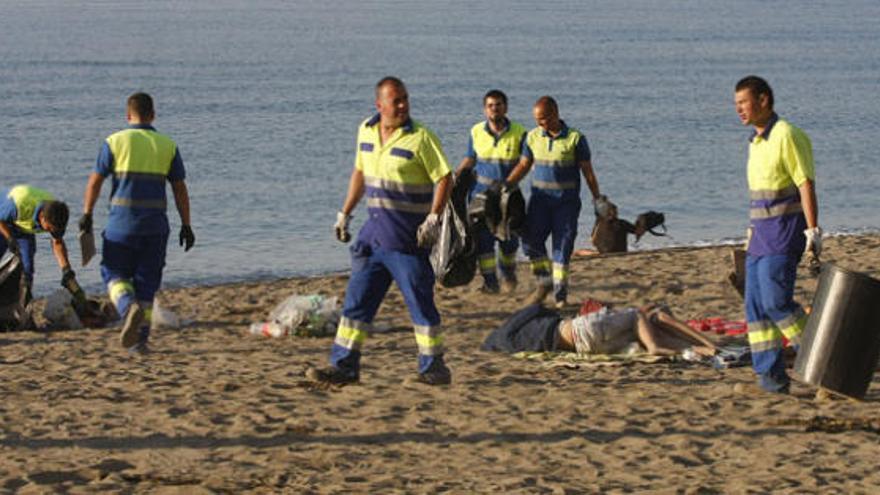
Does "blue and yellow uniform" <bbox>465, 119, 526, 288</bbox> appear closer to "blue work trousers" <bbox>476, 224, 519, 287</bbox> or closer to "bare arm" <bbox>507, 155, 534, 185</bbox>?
"blue work trousers" <bbox>476, 224, 519, 287</bbox>

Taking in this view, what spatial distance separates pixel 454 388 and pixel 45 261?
1301 centimetres

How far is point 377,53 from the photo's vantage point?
3002 inches

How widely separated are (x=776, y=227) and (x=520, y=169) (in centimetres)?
495

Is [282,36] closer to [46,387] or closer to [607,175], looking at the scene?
[607,175]

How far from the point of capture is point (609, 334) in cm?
1185

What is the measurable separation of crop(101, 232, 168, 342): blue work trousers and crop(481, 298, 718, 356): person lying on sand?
2.57 meters

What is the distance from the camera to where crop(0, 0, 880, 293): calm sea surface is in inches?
1098

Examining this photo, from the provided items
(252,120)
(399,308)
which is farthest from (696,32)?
(399,308)

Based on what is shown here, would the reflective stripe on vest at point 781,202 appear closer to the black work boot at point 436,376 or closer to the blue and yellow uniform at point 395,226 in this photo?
the blue and yellow uniform at point 395,226

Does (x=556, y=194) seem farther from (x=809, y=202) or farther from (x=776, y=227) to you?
(x=809, y=202)

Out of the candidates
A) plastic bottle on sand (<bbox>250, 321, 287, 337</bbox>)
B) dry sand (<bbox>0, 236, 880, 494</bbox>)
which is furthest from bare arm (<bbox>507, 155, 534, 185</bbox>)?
plastic bottle on sand (<bbox>250, 321, 287, 337</bbox>)

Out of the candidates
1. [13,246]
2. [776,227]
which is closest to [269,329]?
[13,246]

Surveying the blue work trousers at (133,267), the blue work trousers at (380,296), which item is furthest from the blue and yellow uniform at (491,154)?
the blue work trousers at (380,296)

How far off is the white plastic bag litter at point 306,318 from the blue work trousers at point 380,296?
2.72 m
